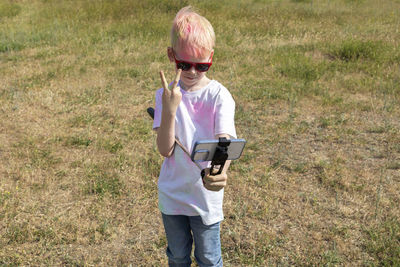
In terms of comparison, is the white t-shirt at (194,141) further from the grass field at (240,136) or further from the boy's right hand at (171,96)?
the grass field at (240,136)

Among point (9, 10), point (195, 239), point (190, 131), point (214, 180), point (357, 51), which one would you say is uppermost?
point (190, 131)

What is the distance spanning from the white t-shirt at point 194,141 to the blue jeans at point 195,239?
65mm

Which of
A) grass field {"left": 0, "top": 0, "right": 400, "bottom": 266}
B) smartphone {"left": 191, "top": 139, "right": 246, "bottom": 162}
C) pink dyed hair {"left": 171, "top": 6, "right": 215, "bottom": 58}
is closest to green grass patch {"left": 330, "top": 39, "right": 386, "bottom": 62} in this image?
grass field {"left": 0, "top": 0, "right": 400, "bottom": 266}

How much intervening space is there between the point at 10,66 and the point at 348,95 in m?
5.60

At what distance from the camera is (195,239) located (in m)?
2.11

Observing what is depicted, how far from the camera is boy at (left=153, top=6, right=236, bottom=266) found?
175 cm

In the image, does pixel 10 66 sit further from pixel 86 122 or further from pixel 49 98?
pixel 86 122

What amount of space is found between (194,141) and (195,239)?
514 mm

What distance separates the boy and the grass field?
1.20 m

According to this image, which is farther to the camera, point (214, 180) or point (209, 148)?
point (214, 180)

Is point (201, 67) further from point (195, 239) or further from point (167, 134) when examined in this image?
point (195, 239)

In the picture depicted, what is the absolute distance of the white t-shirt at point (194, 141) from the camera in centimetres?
186

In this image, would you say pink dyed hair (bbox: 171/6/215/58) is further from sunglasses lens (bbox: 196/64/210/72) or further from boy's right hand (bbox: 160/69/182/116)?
boy's right hand (bbox: 160/69/182/116)

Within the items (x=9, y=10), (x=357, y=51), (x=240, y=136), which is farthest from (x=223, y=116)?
(x=9, y=10)
